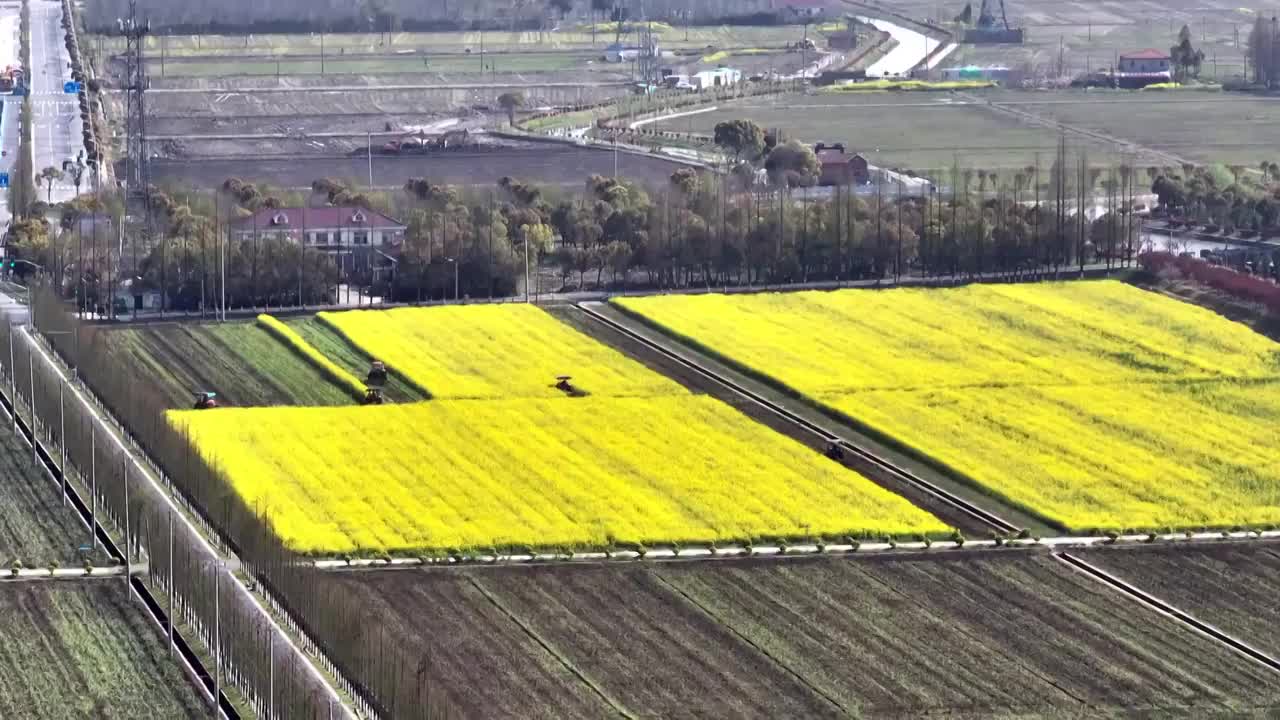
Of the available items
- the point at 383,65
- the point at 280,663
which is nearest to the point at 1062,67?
the point at 383,65

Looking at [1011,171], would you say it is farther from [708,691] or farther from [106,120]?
[708,691]

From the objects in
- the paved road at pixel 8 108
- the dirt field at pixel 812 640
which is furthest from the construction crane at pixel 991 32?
the dirt field at pixel 812 640

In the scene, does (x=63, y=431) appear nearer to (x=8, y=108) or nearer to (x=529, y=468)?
(x=529, y=468)

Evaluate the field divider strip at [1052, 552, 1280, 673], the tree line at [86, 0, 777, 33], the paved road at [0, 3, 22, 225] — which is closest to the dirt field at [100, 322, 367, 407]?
the field divider strip at [1052, 552, 1280, 673]

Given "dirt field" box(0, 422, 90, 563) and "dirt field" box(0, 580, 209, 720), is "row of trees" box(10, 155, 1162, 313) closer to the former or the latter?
"dirt field" box(0, 422, 90, 563)

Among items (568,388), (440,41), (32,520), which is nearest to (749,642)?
(32,520)

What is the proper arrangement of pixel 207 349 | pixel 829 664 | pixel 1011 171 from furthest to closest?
pixel 1011 171 → pixel 207 349 → pixel 829 664

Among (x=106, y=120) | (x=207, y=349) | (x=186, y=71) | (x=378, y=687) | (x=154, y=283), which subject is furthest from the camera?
(x=186, y=71)

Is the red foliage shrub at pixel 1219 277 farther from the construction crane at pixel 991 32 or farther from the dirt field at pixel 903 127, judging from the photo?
the construction crane at pixel 991 32
